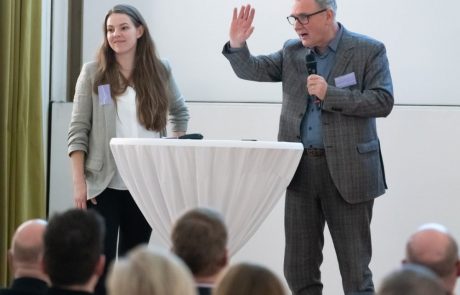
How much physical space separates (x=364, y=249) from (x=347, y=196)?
8.7 inches

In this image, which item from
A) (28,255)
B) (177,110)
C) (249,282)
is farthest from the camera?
(177,110)

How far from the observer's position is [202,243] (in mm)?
2096

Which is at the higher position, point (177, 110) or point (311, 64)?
point (311, 64)

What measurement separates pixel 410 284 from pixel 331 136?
5.11 feet

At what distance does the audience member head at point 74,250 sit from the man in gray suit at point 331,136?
121cm

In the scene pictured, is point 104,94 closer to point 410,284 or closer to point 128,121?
point 128,121

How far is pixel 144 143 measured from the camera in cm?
281

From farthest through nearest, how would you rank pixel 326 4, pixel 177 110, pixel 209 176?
1. pixel 177 110
2. pixel 326 4
3. pixel 209 176

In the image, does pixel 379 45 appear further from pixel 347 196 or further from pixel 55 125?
pixel 55 125

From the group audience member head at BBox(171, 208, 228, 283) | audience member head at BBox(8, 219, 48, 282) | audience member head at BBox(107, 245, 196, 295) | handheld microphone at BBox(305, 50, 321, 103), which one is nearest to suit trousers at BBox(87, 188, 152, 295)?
handheld microphone at BBox(305, 50, 321, 103)

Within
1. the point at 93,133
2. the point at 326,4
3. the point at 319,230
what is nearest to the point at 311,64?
the point at 326,4

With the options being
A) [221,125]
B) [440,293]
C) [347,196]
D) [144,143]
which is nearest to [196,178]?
[144,143]

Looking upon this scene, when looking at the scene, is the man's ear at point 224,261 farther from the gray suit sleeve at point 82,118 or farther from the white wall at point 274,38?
the white wall at point 274,38

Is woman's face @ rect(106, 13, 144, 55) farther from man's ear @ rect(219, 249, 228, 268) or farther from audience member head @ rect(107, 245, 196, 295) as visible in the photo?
audience member head @ rect(107, 245, 196, 295)
